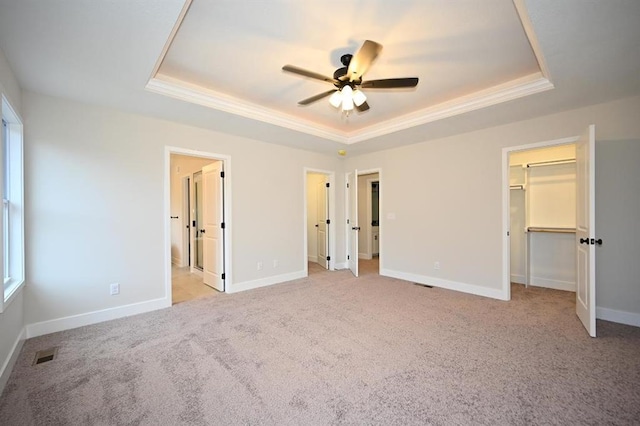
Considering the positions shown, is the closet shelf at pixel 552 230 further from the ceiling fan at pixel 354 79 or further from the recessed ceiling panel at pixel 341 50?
the ceiling fan at pixel 354 79

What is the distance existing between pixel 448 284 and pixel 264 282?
303 centimetres

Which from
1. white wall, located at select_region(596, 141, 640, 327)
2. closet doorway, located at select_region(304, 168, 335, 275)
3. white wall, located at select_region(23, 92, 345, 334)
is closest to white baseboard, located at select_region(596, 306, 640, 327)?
white wall, located at select_region(596, 141, 640, 327)

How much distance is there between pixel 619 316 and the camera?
3023 mm

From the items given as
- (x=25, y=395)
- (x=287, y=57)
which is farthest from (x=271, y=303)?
(x=287, y=57)

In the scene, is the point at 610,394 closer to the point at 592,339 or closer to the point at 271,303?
the point at 592,339

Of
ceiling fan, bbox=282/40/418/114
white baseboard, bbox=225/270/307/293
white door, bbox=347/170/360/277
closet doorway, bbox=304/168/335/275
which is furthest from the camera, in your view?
closet doorway, bbox=304/168/335/275

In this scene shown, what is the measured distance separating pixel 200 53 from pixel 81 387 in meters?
2.81

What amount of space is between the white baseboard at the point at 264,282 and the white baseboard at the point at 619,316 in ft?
13.5

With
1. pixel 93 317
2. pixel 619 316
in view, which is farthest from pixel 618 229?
pixel 93 317

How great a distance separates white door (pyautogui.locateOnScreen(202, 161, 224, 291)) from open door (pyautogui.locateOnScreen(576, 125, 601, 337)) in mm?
4502

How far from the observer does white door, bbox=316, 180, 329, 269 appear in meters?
5.86

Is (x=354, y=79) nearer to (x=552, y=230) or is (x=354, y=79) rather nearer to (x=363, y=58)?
(x=363, y=58)

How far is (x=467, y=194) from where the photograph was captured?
164 inches

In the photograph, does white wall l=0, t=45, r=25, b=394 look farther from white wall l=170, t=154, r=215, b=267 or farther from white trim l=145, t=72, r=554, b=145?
white wall l=170, t=154, r=215, b=267
